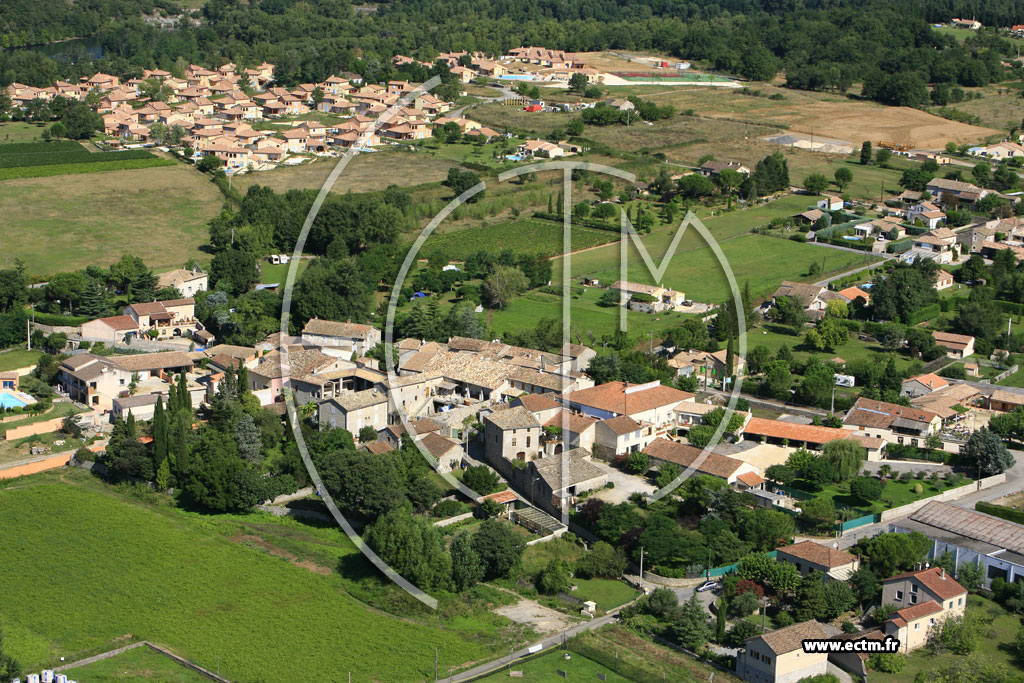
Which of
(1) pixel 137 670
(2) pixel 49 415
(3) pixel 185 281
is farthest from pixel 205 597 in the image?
(3) pixel 185 281

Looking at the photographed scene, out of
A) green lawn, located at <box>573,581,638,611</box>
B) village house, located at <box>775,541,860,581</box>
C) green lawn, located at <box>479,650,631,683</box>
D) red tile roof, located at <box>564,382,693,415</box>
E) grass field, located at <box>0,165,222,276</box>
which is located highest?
grass field, located at <box>0,165,222,276</box>

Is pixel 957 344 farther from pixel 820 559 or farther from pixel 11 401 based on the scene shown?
pixel 11 401

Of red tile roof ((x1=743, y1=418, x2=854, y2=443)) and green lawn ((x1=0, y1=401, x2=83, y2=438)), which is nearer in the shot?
red tile roof ((x1=743, y1=418, x2=854, y2=443))

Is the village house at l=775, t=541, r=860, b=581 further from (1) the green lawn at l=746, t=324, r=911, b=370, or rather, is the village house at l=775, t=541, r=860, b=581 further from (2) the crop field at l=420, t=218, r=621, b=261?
(2) the crop field at l=420, t=218, r=621, b=261

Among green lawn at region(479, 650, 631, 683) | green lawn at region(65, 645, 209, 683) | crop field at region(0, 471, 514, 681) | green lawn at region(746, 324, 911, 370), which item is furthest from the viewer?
green lawn at region(746, 324, 911, 370)

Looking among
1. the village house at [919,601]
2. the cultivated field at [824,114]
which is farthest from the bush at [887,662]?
the cultivated field at [824,114]

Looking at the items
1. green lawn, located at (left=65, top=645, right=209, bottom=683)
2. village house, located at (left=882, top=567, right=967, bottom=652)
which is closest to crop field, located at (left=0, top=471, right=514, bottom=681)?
green lawn, located at (left=65, top=645, right=209, bottom=683)

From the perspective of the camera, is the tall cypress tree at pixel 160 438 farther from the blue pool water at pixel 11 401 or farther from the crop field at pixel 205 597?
the blue pool water at pixel 11 401

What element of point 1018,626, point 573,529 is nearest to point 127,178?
point 573,529
